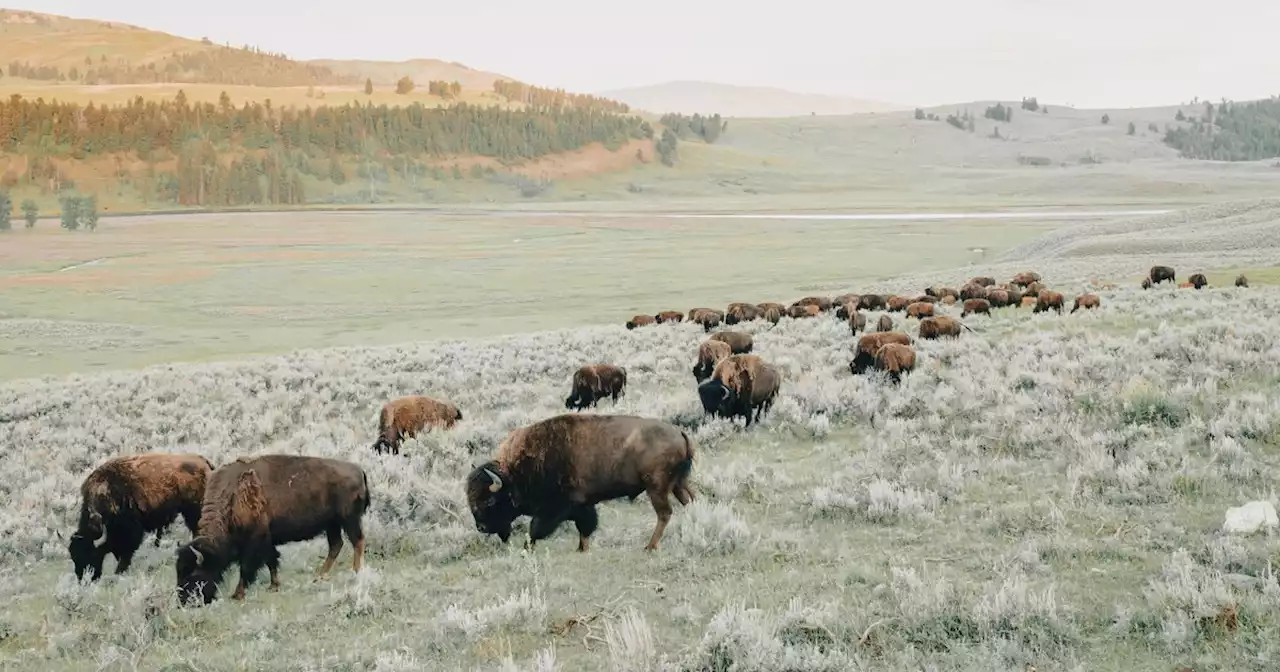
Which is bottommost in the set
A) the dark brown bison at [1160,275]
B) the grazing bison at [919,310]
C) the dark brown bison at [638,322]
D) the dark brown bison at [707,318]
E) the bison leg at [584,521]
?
the dark brown bison at [638,322]

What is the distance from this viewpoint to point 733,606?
5.13 metres

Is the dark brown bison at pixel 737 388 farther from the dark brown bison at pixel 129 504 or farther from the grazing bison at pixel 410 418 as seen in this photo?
the dark brown bison at pixel 129 504

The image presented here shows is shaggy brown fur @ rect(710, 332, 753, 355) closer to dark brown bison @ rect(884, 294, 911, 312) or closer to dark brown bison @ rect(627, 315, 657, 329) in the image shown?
dark brown bison @ rect(884, 294, 911, 312)

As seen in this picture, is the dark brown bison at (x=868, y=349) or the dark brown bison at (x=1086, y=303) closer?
the dark brown bison at (x=868, y=349)

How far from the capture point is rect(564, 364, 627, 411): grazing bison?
45.6ft

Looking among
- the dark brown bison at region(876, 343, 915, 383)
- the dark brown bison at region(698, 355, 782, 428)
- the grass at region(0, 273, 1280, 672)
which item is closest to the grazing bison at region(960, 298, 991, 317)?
the grass at region(0, 273, 1280, 672)

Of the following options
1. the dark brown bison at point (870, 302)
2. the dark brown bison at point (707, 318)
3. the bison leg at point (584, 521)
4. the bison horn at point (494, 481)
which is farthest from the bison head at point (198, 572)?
the dark brown bison at point (870, 302)

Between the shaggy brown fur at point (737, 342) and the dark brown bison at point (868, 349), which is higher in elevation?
the dark brown bison at point (868, 349)

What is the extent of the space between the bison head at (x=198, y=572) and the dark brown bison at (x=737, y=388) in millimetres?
6274

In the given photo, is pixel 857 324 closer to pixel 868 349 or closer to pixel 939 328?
pixel 939 328

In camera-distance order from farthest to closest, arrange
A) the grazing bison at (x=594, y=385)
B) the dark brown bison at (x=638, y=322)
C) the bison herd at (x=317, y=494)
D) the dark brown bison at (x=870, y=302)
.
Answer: the dark brown bison at (x=638, y=322) → the dark brown bison at (x=870, y=302) → the grazing bison at (x=594, y=385) → the bison herd at (x=317, y=494)

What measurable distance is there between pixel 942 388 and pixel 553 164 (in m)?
161

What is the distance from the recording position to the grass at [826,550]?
4.83 metres

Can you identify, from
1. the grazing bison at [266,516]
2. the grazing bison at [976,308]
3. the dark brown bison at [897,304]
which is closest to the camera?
the grazing bison at [266,516]
